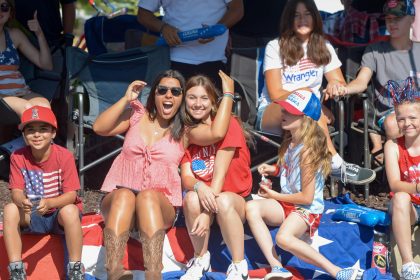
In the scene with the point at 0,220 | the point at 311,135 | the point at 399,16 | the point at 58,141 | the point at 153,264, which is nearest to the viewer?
the point at 153,264

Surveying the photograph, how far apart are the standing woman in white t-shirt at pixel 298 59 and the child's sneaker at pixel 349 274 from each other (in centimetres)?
142

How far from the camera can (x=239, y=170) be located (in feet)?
17.0

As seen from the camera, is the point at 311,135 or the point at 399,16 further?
the point at 399,16

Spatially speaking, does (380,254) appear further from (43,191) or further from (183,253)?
(43,191)

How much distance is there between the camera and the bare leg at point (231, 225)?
4848mm

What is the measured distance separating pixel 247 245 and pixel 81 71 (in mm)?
1956

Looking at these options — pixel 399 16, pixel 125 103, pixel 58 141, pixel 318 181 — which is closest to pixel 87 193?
pixel 58 141

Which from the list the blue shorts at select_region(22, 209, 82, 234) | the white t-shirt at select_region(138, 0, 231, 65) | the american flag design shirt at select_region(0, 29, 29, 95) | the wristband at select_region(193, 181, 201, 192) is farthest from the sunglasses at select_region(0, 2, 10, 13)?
the wristband at select_region(193, 181, 201, 192)

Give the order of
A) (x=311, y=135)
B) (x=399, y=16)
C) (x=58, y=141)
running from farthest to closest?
(x=58, y=141)
(x=399, y=16)
(x=311, y=135)

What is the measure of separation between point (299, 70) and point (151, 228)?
1816mm

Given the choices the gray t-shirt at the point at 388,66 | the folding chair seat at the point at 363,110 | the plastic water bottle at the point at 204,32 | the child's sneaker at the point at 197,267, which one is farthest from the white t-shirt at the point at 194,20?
the child's sneaker at the point at 197,267

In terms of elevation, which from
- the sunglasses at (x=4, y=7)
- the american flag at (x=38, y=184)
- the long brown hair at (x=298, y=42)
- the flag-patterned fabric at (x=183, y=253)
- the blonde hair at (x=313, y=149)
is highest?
the sunglasses at (x=4, y=7)

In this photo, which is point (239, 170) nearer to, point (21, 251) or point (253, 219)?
point (253, 219)

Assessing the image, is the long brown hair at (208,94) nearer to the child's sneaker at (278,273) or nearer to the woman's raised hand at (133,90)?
the woman's raised hand at (133,90)
